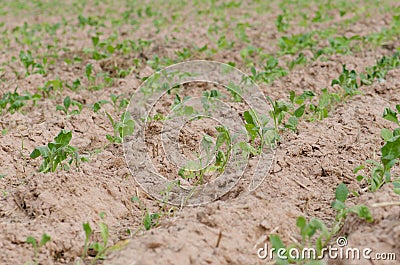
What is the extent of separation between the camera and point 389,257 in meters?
2.48

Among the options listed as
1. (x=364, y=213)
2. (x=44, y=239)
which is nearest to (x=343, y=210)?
(x=364, y=213)

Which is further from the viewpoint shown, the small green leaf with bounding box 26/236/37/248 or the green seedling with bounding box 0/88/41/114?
the green seedling with bounding box 0/88/41/114

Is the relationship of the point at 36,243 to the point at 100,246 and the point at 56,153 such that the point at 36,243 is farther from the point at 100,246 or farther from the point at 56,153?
the point at 56,153

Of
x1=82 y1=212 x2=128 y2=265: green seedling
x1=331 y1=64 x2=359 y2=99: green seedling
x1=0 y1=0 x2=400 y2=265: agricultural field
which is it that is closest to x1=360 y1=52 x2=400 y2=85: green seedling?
x1=0 y1=0 x2=400 y2=265: agricultural field

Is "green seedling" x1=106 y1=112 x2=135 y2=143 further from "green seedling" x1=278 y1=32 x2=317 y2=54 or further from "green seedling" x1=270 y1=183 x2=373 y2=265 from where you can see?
"green seedling" x1=278 y1=32 x2=317 y2=54

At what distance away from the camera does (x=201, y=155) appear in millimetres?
3902

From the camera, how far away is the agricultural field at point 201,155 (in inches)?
106

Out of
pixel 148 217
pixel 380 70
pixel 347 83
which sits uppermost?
pixel 380 70

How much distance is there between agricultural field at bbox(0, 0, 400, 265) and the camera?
2.71m

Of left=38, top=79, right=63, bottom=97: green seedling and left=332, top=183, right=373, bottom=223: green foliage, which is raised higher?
left=38, top=79, right=63, bottom=97: green seedling

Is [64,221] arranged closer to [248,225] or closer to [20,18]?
[248,225]

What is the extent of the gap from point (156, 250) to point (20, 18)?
876cm

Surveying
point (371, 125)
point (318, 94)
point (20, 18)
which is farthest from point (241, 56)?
point (20, 18)

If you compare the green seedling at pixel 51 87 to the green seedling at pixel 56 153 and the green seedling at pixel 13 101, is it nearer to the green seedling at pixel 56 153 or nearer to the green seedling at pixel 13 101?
the green seedling at pixel 13 101
